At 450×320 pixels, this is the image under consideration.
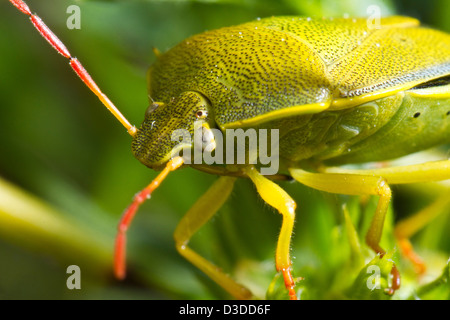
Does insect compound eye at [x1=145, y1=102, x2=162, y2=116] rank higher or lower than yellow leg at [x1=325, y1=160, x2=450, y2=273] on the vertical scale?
higher

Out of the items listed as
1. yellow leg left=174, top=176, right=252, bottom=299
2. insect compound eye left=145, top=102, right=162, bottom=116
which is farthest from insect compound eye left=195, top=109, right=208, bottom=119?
yellow leg left=174, top=176, right=252, bottom=299

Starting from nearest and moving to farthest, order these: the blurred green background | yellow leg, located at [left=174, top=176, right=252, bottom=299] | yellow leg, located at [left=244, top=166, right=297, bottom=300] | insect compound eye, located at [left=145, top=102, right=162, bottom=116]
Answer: yellow leg, located at [left=244, top=166, right=297, bottom=300]
insect compound eye, located at [left=145, top=102, right=162, bottom=116]
yellow leg, located at [left=174, top=176, right=252, bottom=299]
the blurred green background

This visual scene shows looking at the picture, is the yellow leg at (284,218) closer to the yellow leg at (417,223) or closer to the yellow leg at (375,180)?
the yellow leg at (375,180)

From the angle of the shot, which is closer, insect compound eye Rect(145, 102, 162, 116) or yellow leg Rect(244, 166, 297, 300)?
yellow leg Rect(244, 166, 297, 300)

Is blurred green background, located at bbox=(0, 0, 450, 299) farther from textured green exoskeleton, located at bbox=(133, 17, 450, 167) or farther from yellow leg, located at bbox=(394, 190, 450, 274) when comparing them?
textured green exoskeleton, located at bbox=(133, 17, 450, 167)

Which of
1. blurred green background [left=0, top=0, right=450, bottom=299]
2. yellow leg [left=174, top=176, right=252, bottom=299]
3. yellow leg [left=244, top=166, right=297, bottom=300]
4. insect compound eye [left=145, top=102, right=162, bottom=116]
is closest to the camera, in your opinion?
yellow leg [left=244, top=166, right=297, bottom=300]

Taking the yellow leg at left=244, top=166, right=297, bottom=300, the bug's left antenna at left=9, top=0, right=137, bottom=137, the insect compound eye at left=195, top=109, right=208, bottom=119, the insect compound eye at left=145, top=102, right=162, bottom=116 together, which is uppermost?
the bug's left antenna at left=9, top=0, right=137, bottom=137

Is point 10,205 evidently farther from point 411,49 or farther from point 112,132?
point 411,49

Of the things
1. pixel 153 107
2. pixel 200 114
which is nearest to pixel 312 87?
pixel 200 114
